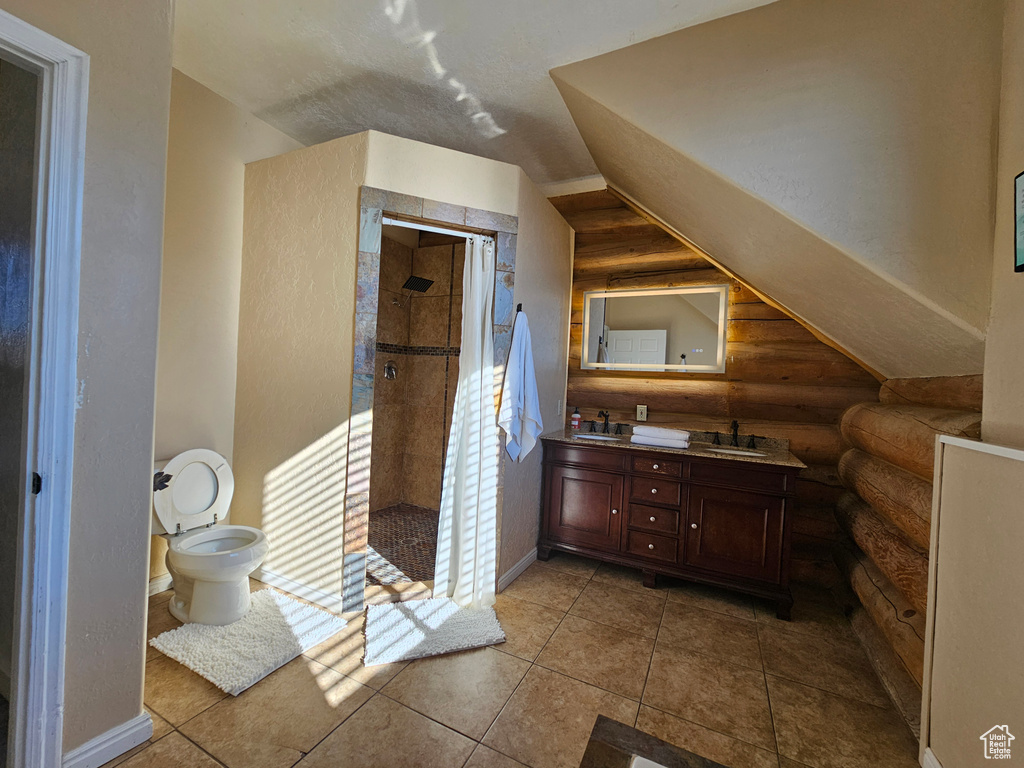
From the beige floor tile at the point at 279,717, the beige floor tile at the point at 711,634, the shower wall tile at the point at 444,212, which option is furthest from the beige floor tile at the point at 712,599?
the shower wall tile at the point at 444,212

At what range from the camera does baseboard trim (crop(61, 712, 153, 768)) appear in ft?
4.41

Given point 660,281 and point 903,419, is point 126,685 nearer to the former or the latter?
point 903,419

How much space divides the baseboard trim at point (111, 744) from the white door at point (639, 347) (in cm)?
315

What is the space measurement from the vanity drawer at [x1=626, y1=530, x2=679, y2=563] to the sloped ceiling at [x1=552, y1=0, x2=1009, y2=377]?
62.0 inches

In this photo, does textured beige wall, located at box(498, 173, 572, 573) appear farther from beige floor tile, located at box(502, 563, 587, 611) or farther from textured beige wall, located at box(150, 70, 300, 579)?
textured beige wall, located at box(150, 70, 300, 579)

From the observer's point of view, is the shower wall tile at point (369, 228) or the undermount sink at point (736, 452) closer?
the shower wall tile at point (369, 228)

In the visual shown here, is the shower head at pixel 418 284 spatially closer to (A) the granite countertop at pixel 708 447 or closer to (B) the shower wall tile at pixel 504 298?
(B) the shower wall tile at pixel 504 298

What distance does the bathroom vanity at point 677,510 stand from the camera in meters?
2.49

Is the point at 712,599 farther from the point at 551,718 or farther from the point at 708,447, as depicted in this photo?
the point at 551,718

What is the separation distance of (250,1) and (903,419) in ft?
11.5

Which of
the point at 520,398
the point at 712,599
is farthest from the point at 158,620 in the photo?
the point at 712,599

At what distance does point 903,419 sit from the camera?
206cm

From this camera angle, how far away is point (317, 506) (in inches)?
94.0

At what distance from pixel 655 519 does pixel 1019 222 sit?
2.08 m
